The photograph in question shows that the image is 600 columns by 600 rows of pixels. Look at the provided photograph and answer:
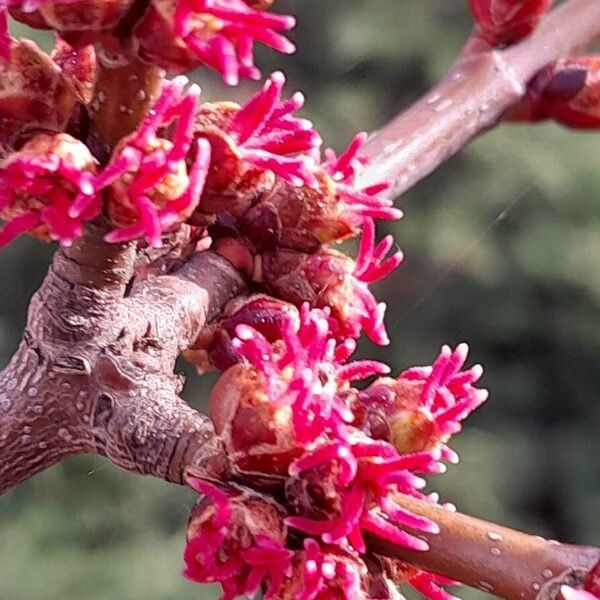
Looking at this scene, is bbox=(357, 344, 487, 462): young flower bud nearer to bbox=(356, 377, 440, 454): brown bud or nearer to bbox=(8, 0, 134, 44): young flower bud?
bbox=(356, 377, 440, 454): brown bud

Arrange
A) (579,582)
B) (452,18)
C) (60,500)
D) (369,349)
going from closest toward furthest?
(579,582) < (60,500) < (369,349) < (452,18)

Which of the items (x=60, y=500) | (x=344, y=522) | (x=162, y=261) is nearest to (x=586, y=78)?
(x=162, y=261)

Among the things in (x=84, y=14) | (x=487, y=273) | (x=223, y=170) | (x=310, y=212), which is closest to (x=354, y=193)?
(x=310, y=212)

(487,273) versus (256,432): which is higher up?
(256,432)

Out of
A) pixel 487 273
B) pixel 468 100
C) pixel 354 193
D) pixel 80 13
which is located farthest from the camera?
pixel 487 273

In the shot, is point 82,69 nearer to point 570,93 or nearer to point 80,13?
point 80,13

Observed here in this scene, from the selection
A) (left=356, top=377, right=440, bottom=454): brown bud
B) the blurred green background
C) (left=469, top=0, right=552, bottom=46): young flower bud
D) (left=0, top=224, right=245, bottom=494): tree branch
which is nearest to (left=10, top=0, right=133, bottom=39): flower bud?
(left=0, top=224, right=245, bottom=494): tree branch

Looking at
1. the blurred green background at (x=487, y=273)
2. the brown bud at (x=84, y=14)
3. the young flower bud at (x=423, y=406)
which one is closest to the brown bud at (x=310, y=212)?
the young flower bud at (x=423, y=406)

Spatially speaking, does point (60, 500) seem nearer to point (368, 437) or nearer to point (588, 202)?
point (588, 202)
